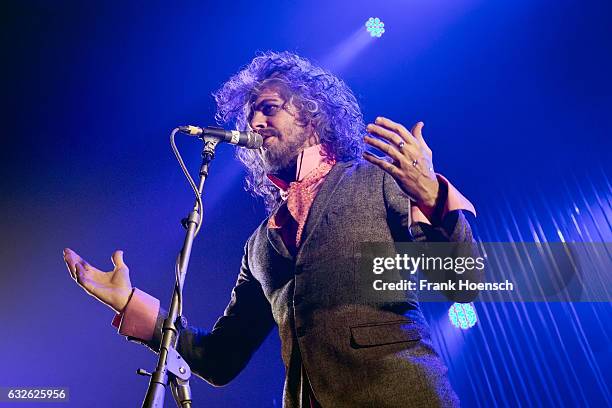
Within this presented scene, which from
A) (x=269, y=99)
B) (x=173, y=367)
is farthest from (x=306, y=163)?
(x=173, y=367)

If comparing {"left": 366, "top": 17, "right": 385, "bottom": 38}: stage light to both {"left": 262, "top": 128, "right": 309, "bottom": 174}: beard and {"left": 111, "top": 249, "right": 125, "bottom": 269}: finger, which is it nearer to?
{"left": 262, "top": 128, "right": 309, "bottom": 174}: beard

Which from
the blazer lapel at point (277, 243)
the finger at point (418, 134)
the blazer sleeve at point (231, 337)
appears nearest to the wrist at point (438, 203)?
the finger at point (418, 134)

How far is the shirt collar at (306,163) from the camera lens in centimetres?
208

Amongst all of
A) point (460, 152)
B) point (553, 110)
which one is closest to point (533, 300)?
point (460, 152)

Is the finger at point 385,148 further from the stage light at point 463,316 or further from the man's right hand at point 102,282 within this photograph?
the stage light at point 463,316

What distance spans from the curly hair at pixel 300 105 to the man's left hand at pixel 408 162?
934mm

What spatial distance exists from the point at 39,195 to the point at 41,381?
44.5 inches

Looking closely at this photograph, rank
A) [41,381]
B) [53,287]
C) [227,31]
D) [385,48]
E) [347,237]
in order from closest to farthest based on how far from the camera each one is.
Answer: [347,237] < [41,381] < [53,287] < [385,48] < [227,31]

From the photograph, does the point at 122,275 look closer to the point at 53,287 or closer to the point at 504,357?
the point at 53,287

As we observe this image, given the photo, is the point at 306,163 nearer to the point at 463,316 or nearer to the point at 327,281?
the point at 327,281

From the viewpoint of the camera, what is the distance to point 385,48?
3.31 meters

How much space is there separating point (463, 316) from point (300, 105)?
1553mm

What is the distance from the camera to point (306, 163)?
212 centimetres

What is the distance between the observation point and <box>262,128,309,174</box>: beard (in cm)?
223
